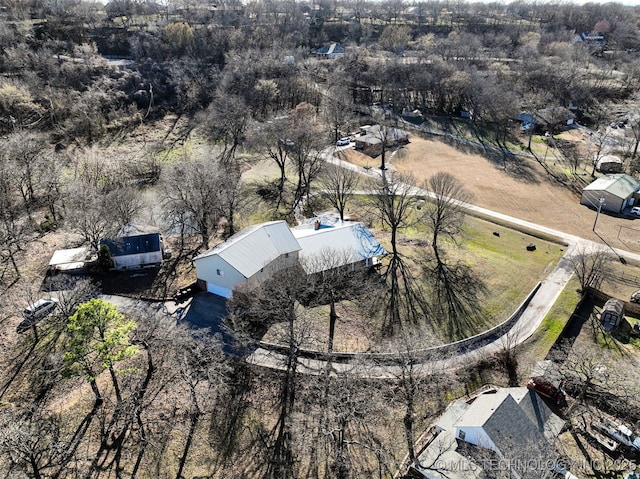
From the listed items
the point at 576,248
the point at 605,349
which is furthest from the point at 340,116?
the point at 605,349

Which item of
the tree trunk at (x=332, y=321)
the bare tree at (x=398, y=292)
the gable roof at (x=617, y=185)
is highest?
the gable roof at (x=617, y=185)

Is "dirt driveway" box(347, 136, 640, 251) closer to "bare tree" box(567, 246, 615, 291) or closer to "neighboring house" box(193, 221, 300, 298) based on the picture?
"bare tree" box(567, 246, 615, 291)

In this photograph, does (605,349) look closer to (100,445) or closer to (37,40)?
(100,445)

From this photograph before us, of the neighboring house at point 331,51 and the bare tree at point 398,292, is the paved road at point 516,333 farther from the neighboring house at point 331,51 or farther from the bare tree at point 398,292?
the neighboring house at point 331,51

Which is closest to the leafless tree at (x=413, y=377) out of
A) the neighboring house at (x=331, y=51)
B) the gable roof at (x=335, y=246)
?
the gable roof at (x=335, y=246)

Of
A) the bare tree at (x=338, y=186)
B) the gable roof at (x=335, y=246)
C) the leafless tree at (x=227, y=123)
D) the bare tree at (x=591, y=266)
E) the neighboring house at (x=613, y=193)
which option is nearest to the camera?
the gable roof at (x=335, y=246)

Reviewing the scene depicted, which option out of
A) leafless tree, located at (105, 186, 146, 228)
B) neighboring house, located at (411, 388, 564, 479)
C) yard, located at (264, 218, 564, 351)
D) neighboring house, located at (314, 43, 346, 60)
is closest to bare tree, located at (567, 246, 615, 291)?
yard, located at (264, 218, 564, 351)

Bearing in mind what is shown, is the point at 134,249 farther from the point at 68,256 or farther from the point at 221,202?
the point at 221,202
